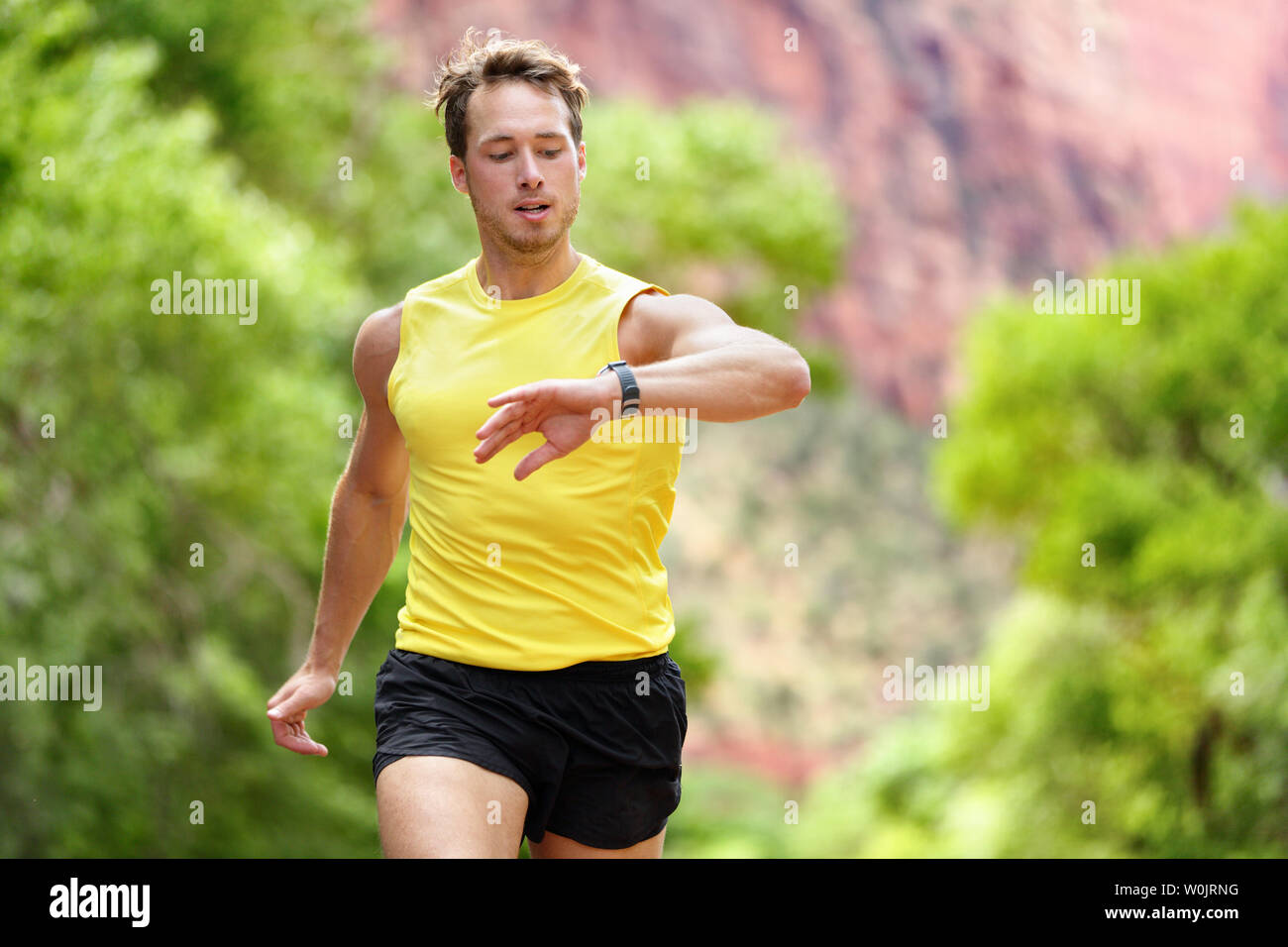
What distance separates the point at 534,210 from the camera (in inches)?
111

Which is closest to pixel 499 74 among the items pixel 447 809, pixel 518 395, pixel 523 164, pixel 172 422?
pixel 523 164

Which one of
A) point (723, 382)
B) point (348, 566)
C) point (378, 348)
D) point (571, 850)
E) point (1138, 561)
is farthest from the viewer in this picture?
point (1138, 561)

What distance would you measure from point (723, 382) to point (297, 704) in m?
1.26

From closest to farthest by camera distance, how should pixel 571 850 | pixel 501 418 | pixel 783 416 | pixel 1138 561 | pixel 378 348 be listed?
pixel 501 418, pixel 571 850, pixel 378 348, pixel 1138 561, pixel 783 416

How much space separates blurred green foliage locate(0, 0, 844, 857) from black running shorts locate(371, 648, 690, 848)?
Result: 5.29 metres

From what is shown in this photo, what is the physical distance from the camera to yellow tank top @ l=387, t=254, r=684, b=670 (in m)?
2.71

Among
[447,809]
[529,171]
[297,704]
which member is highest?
[529,171]

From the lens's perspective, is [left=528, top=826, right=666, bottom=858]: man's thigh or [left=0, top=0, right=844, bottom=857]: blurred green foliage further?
[left=0, top=0, right=844, bottom=857]: blurred green foliage

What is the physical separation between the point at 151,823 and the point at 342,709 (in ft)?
14.1

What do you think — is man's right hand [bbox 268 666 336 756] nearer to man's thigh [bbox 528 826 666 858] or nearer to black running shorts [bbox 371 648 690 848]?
black running shorts [bbox 371 648 690 848]

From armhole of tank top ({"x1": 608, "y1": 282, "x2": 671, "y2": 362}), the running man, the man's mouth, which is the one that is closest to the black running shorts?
the running man

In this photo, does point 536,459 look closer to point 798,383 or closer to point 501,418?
point 501,418

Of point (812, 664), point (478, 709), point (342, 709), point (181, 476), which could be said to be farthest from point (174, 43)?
point (812, 664)
